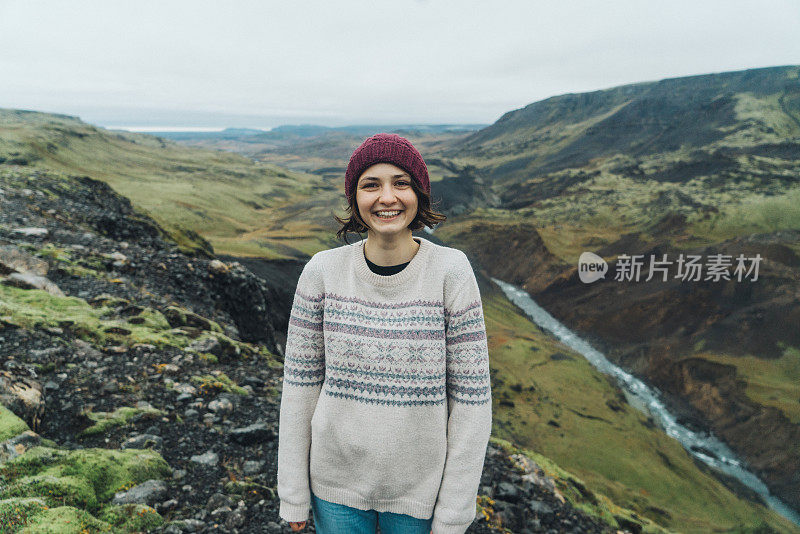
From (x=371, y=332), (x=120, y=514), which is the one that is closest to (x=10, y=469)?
(x=120, y=514)

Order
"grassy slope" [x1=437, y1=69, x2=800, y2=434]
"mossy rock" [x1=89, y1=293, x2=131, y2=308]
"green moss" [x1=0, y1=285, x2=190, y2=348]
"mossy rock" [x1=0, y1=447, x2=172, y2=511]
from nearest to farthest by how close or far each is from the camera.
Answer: "mossy rock" [x1=0, y1=447, x2=172, y2=511] → "green moss" [x1=0, y1=285, x2=190, y2=348] → "mossy rock" [x1=89, y1=293, x2=131, y2=308] → "grassy slope" [x1=437, y1=69, x2=800, y2=434]

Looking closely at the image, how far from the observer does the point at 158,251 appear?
14.0 meters

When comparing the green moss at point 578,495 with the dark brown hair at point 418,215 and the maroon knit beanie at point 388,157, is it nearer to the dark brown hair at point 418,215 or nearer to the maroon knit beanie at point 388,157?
the dark brown hair at point 418,215

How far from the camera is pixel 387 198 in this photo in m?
2.35

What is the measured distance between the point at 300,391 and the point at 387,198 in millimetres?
1369

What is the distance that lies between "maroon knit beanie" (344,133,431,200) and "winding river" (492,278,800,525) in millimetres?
35745

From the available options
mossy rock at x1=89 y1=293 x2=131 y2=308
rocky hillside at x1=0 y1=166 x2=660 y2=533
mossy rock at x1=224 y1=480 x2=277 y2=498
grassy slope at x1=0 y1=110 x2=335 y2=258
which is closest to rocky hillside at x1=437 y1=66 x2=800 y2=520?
rocky hillside at x1=0 y1=166 x2=660 y2=533

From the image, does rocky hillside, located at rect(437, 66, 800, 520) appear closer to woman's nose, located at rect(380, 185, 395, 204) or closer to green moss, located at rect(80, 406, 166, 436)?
green moss, located at rect(80, 406, 166, 436)

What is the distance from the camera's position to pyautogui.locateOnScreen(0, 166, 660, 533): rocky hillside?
14.2 feet

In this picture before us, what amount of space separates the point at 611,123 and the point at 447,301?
630 ft

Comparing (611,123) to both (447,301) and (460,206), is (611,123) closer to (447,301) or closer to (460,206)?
(460,206)

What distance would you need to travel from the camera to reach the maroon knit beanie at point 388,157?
2.38m

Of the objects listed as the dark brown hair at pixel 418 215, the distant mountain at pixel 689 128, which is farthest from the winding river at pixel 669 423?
the distant mountain at pixel 689 128

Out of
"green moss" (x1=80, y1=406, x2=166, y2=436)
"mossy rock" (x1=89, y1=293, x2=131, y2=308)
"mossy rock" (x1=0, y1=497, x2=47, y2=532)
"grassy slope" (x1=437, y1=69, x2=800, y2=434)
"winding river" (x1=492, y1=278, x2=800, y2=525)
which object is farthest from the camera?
"grassy slope" (x1=437, y1=69, x2=800, y2=434)
